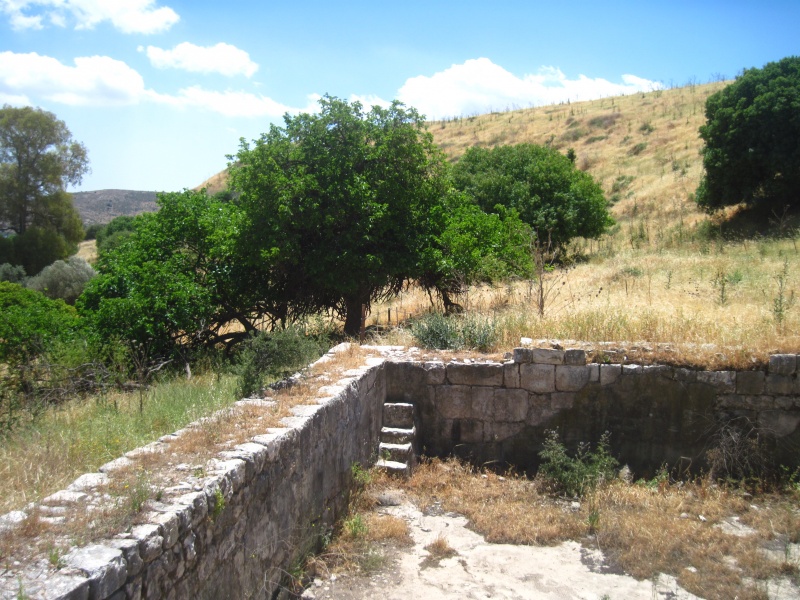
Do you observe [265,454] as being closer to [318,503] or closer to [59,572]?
[318,503]

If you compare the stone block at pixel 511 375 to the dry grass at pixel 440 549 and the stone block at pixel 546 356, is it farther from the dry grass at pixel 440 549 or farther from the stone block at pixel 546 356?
the dry grass at pixel 440 549

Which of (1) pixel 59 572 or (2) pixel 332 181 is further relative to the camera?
(2) pixel 332 181

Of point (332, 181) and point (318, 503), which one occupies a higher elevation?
point (332, 181)

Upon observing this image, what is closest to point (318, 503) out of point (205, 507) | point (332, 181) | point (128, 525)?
point (205, 507)

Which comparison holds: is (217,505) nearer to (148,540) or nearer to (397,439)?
(148,540)

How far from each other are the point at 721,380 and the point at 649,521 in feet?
6.43

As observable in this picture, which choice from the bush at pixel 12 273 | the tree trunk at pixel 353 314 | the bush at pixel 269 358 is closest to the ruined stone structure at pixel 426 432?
the bush at pixel 269 358

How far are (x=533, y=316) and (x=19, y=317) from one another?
8.16m

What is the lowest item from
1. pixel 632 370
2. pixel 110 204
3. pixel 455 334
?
pixel 632 370

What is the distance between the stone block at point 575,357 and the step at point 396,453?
1.99 meters

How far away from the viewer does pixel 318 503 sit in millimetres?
4836

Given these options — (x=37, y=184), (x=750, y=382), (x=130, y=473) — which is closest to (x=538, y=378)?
(x=750, y=382)

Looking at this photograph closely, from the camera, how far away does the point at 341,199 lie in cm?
1056

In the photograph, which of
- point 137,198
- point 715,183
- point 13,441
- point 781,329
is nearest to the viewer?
point 13,441
